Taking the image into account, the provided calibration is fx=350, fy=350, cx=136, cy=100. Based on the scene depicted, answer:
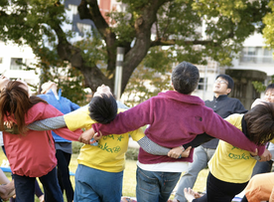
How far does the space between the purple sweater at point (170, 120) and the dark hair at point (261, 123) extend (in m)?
0.27

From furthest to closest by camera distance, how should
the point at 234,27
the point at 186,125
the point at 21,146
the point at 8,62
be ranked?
the point at 8,62 → the point at 234,27 → the point at 21,146 → the point at 186,125

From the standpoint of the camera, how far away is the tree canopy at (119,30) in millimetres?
11180

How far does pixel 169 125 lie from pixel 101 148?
684 millimetres

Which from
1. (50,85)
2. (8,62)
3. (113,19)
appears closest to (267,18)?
(113,19)

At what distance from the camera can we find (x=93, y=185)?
3098mm

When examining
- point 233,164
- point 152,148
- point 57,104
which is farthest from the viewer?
point 57,104

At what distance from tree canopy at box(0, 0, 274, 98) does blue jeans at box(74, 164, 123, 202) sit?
305 inches

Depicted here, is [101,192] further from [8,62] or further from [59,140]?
[8,62]

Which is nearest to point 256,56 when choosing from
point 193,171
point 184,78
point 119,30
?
point 119,30

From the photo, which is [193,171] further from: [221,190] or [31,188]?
[31,188]

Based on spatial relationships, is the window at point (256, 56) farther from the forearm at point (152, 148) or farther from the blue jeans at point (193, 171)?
the forearm at point (152, 148)

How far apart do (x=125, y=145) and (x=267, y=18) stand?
24.1 ft

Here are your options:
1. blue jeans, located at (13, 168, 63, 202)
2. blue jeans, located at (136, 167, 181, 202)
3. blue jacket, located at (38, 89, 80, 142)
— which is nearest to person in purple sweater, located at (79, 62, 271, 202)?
blue jeans, located at (136, 167, 181, 202)

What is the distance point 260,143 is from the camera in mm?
3193
